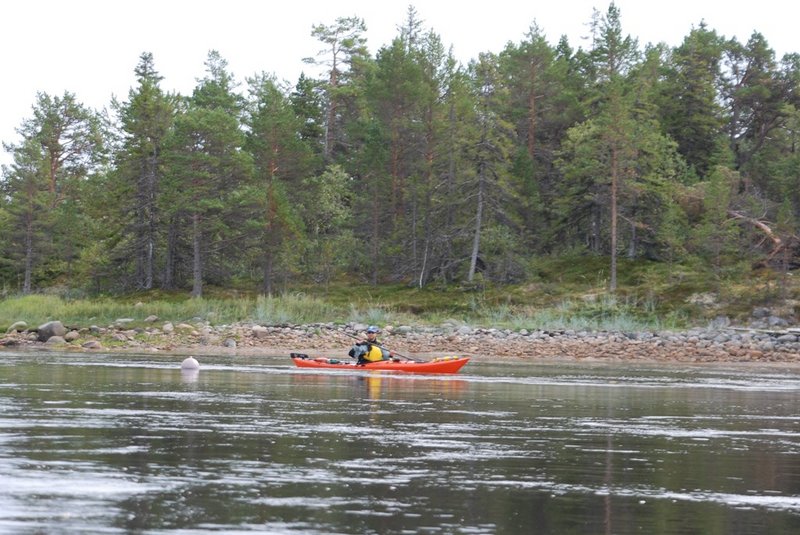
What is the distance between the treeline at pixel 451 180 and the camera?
5656 centimetres

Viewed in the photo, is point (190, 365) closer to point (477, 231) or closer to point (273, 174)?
point (477, 231)

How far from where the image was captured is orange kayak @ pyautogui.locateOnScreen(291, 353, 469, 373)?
26.5 m

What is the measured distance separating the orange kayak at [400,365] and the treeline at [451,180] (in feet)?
89.3

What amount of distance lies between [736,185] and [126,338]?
31537 millimetres

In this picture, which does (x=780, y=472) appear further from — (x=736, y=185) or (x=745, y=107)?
(x=745, y=107)

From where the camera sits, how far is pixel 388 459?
11188mm

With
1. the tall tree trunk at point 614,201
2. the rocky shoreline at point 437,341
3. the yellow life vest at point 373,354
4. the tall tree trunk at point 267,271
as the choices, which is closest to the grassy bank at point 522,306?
the tall tree trunk at point 614,201

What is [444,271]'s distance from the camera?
60.4 m

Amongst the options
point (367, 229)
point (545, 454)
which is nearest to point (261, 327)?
→ point (367, 229)

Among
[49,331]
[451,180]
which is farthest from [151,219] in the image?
[49,331]

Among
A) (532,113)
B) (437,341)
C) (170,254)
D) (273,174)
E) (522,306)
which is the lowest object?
(437,341)

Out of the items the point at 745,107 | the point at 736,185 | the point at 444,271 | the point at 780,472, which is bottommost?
the point at 780,472

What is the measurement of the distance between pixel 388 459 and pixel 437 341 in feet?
98.0

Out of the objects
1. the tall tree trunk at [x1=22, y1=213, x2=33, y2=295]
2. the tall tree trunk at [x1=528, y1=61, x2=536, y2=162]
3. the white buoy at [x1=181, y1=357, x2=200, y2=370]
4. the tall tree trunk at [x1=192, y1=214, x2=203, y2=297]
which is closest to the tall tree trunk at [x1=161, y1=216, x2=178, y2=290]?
the tall tree trunk at [x1=192, y1=214, x2=203, y2=297]
